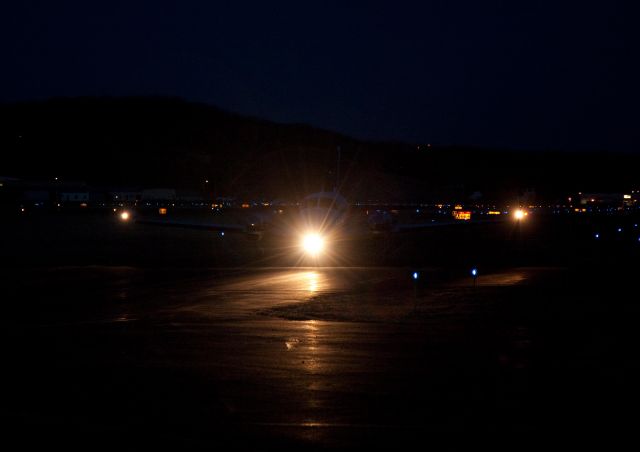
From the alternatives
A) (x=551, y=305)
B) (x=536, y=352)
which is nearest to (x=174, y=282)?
(x=551, y=305)

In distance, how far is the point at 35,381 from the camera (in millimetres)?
9109

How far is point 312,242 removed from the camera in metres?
33.0

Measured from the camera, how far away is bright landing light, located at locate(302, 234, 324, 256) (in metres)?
31.6

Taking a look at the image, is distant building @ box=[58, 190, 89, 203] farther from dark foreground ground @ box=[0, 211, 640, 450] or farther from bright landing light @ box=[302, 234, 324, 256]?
dark foreground ground @ box=[0, 211, 640, 450]

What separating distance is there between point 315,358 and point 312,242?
22608mm

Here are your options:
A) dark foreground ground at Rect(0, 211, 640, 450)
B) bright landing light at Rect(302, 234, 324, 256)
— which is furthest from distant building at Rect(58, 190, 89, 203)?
dark foreground ground at Rect(0, 211, 640, 450)

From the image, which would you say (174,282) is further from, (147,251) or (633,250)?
(633,250)

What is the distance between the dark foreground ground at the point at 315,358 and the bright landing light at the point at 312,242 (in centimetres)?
902

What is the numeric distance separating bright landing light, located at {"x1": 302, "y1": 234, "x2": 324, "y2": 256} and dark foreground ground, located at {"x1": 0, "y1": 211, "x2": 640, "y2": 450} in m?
9.02

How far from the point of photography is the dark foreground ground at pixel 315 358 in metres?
7.37

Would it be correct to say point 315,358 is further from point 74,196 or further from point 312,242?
point 74,196

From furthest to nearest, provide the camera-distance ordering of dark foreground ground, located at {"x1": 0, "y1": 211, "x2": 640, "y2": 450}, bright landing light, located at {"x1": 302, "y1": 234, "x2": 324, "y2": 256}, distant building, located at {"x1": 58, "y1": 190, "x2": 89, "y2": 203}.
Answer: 1. distant building, located at {"x1": 58, "y1": 190, "x2": 89, "y2": 203}
2. bright landing light, located at {"x1": 302, "y1": 234, "x2": 324, "y2": 256}
3. dark foreground ground, located at {"x1": 0, "y1": 211, "x2": 640, "y2": 450}

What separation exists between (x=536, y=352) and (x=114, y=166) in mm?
179373

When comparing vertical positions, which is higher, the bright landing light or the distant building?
the distant building
